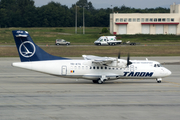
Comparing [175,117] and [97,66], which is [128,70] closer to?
[97,66]

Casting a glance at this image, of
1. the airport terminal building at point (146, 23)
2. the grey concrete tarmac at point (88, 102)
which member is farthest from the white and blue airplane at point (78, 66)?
the airport terminal building at point (146, 23)

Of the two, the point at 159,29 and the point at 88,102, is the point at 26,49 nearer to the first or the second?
the point at 88,102

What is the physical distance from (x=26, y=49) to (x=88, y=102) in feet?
35.9

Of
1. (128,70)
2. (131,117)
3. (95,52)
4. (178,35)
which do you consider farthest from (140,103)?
(178,35)

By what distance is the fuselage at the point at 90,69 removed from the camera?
2712cm

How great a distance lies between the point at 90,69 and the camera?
2802 cm

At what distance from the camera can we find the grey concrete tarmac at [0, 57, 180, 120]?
16094mm

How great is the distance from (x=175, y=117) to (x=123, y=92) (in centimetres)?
773

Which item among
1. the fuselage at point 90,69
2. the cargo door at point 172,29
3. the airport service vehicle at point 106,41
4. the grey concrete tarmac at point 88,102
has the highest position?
the cargo door at point 172,29

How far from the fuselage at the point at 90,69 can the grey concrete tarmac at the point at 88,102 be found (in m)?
1.96

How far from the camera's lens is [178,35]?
9775 cm

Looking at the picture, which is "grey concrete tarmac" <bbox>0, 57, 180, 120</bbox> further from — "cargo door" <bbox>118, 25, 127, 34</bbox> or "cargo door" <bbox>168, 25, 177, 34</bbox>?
"cargo door" <bbox>168, 25, 177, 34</bbox>

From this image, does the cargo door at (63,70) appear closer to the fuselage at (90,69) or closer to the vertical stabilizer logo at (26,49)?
the fuselage at (90,69)

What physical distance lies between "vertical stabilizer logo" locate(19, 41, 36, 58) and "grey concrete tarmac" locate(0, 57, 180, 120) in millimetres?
3118
